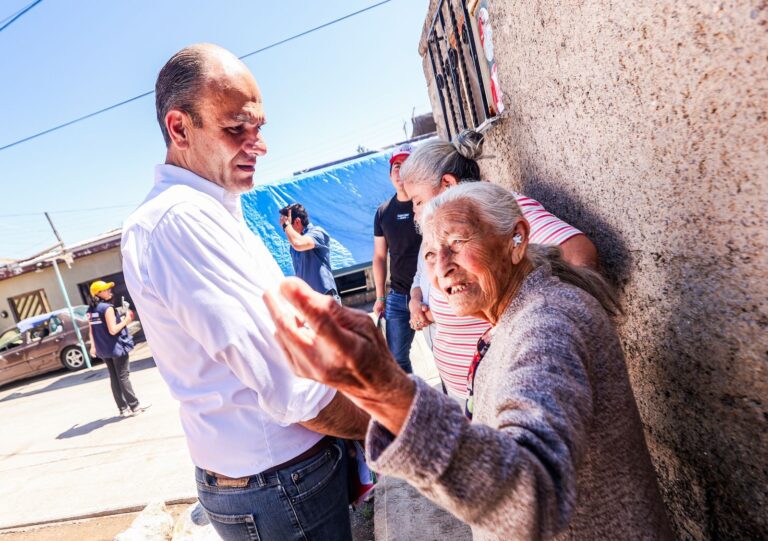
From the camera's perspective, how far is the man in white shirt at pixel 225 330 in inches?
43.3

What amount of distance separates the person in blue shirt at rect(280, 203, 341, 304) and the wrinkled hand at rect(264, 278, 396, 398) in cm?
404

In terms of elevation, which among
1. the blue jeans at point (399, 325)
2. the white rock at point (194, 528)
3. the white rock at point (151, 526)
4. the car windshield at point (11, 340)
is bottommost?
the white rock at point (194, 528)

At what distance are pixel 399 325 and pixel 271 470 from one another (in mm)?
2517

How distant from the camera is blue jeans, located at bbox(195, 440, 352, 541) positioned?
1.25 meters

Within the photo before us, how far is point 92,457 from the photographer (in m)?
5.60

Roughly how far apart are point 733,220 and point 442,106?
3.92m

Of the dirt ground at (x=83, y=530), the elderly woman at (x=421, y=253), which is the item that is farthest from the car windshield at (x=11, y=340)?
the elderly woman at (x=421, y=253)

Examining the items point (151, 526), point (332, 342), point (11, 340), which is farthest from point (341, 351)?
point (11, 340)

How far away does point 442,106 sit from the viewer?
460cm

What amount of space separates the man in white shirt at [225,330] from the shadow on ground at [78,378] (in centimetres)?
1053

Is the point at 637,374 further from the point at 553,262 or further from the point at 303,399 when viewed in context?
the point at 303,399

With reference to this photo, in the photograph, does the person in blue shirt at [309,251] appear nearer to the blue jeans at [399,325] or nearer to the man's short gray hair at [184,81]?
the blue jeans at [399,325]

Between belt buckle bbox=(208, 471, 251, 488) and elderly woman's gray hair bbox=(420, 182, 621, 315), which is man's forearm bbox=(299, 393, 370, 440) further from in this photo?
elderly woman's gray hair bbox=(420, 182, 621, 315)

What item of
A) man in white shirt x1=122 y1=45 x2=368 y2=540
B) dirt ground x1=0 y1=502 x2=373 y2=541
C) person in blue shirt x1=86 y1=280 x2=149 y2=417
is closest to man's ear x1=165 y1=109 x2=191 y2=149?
man in white shirt x1=122 y1=45 x2=368 y2=540
